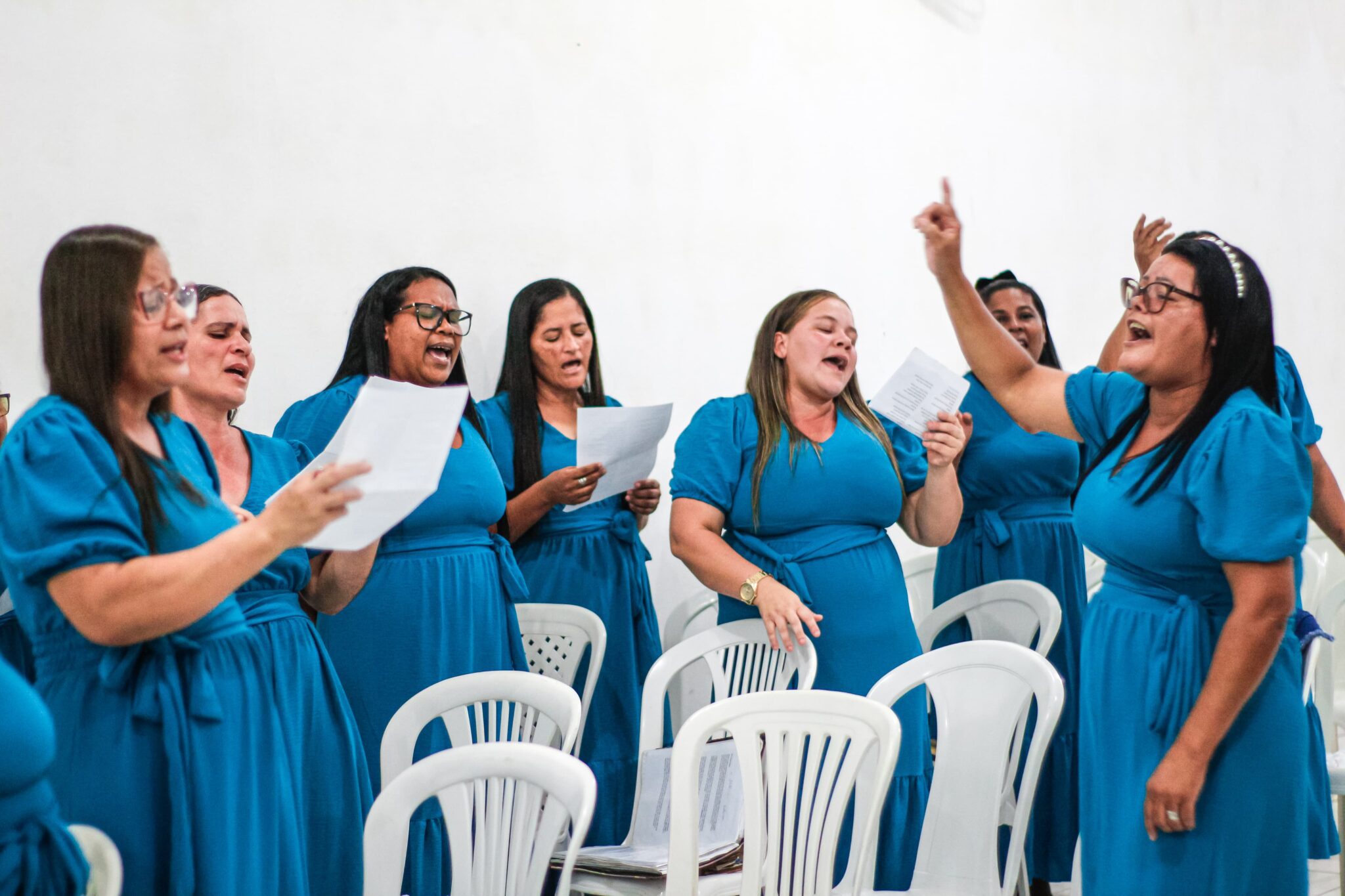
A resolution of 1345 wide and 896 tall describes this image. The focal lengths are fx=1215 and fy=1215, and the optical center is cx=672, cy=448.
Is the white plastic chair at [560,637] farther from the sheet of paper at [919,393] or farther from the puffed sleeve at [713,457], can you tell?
the sheet of paper at [919,393]

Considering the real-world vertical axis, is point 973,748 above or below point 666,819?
above

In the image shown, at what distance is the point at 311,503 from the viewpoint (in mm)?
1536

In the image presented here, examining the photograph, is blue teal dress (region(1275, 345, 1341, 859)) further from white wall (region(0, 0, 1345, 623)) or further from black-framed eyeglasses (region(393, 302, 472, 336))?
white wall (region(0, 0, 1345, 623))

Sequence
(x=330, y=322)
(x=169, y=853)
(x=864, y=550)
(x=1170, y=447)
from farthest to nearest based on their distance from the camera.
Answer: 1. (x=330, y=322)
2. (x=864, y=550)
3. (x=1170, y=447)
4. (x=169, y=853)

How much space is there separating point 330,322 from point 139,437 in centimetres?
176

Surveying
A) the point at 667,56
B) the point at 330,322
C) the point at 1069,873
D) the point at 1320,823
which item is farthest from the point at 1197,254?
the point at 667,56

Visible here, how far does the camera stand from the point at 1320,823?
239cm

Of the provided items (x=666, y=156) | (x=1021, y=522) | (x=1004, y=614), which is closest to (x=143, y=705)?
(x=1004, y=614)

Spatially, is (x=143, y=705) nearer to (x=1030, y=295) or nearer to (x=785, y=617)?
(x=785, y=617)

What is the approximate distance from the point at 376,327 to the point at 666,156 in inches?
62.7

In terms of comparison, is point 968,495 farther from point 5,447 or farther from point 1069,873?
point 5,447

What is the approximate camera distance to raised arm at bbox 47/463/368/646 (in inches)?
60.8

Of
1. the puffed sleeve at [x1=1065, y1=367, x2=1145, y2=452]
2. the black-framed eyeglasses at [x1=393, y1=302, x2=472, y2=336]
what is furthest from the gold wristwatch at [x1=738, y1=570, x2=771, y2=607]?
the black-framed eyeglasses at [x1=393, y1=302, x2=472, y2=336]

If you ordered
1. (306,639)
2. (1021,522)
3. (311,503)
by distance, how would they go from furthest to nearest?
1. (1021,522)
2. (306,639)
3. (311,503)
